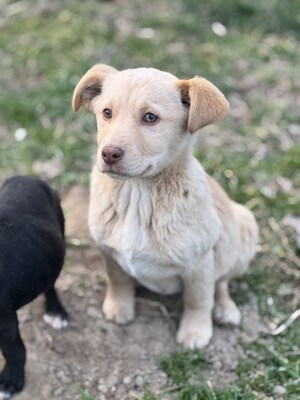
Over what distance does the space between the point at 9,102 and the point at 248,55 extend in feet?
9.11

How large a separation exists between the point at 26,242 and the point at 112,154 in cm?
73

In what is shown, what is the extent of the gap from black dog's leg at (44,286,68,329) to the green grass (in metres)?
0.57

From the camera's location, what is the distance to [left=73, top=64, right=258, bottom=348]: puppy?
3.24 m

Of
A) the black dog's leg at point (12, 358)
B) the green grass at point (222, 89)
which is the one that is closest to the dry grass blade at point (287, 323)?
the green grass at point (222, 89)

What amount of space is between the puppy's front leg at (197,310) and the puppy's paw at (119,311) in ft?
1.21

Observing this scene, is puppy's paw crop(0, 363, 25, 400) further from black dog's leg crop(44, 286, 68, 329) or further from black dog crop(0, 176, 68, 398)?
black dog's leg crop(44, 286, 68, 329)

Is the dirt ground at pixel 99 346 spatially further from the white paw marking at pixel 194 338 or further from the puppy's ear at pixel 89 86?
the puppy's ear at pixel 89 86

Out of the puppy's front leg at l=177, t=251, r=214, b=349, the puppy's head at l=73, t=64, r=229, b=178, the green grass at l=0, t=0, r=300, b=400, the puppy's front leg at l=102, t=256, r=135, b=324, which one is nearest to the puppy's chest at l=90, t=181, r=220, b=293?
the puppy's front leg at l=177, t=251, r=214, b=349

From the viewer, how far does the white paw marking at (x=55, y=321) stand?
421 cm

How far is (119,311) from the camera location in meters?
4.31

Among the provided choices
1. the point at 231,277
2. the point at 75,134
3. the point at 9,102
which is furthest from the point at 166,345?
the point at 9,102

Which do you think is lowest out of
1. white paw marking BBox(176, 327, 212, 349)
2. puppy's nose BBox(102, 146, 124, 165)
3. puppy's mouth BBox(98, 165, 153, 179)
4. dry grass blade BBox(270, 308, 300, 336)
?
dry grass blade BBox(270, 308, 300, 336)

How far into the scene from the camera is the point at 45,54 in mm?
7008

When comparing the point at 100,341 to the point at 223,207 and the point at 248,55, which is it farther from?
the point at 248,55
